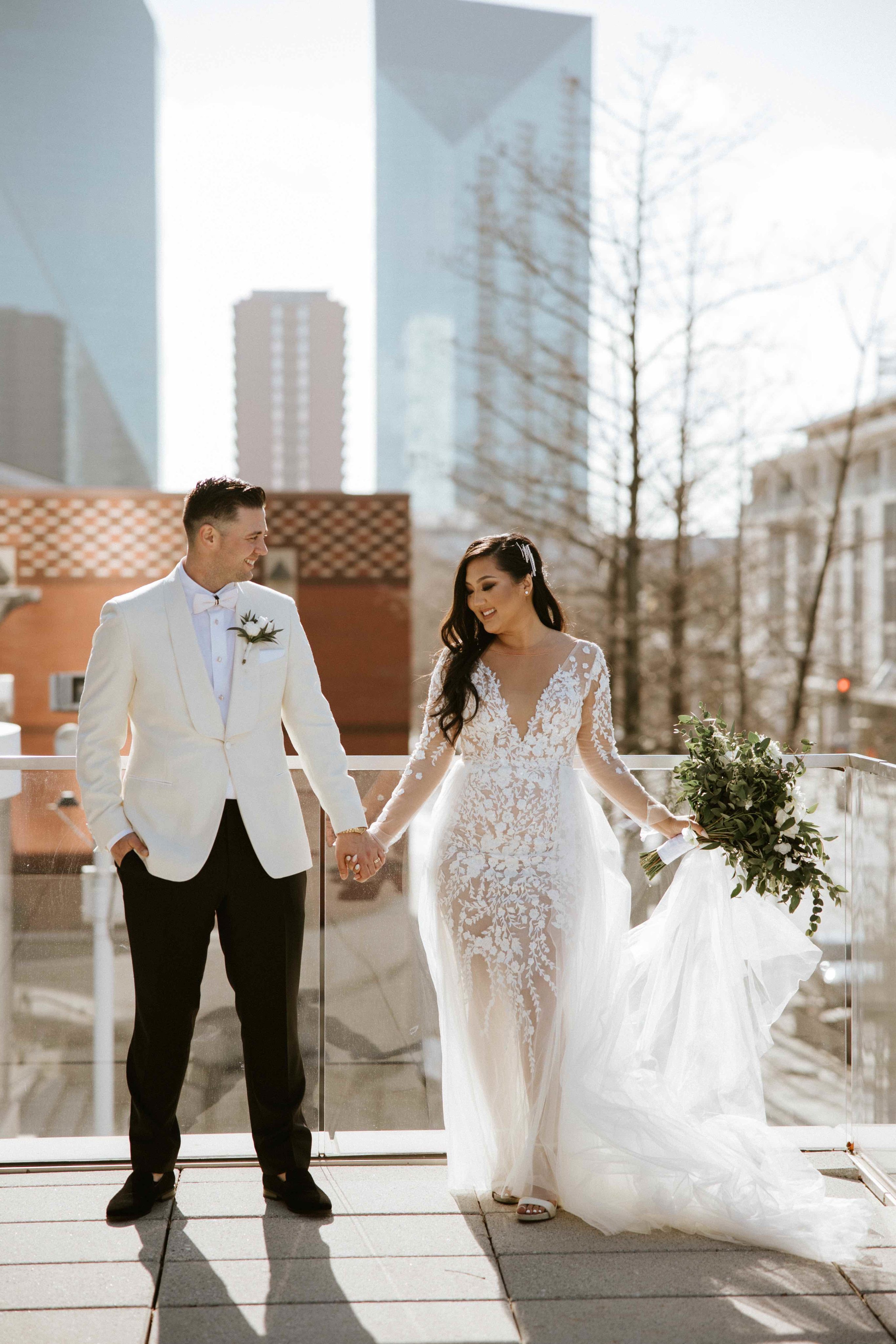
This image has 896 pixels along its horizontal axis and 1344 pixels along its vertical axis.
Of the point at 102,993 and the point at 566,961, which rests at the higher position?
the point at 566,961

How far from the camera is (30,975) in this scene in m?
3.42

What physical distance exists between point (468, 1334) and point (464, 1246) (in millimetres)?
371

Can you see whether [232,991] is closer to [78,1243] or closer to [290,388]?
[78,1243]


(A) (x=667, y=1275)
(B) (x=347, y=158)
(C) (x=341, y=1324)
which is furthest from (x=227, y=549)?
(B) (x=347, y=158)

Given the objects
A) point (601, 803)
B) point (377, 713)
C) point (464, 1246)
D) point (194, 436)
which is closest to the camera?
point (464, 1246)

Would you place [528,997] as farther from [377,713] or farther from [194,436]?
[194,436]

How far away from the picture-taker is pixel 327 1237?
9.34 feet

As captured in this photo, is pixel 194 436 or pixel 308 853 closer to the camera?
pixel 308 853

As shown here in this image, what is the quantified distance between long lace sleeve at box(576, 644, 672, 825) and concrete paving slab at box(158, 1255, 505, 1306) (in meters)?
Answer: 1.17

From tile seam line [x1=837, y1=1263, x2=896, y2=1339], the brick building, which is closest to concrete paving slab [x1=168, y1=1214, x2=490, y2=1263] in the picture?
tile seam line [x1=837, y1=1263, x2=896, y2=1339]

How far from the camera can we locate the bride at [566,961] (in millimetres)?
2912

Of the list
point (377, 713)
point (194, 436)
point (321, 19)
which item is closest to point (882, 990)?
point (377, 713)

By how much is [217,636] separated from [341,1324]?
1535 millimetres

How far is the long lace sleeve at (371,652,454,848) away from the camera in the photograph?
10.4ft
